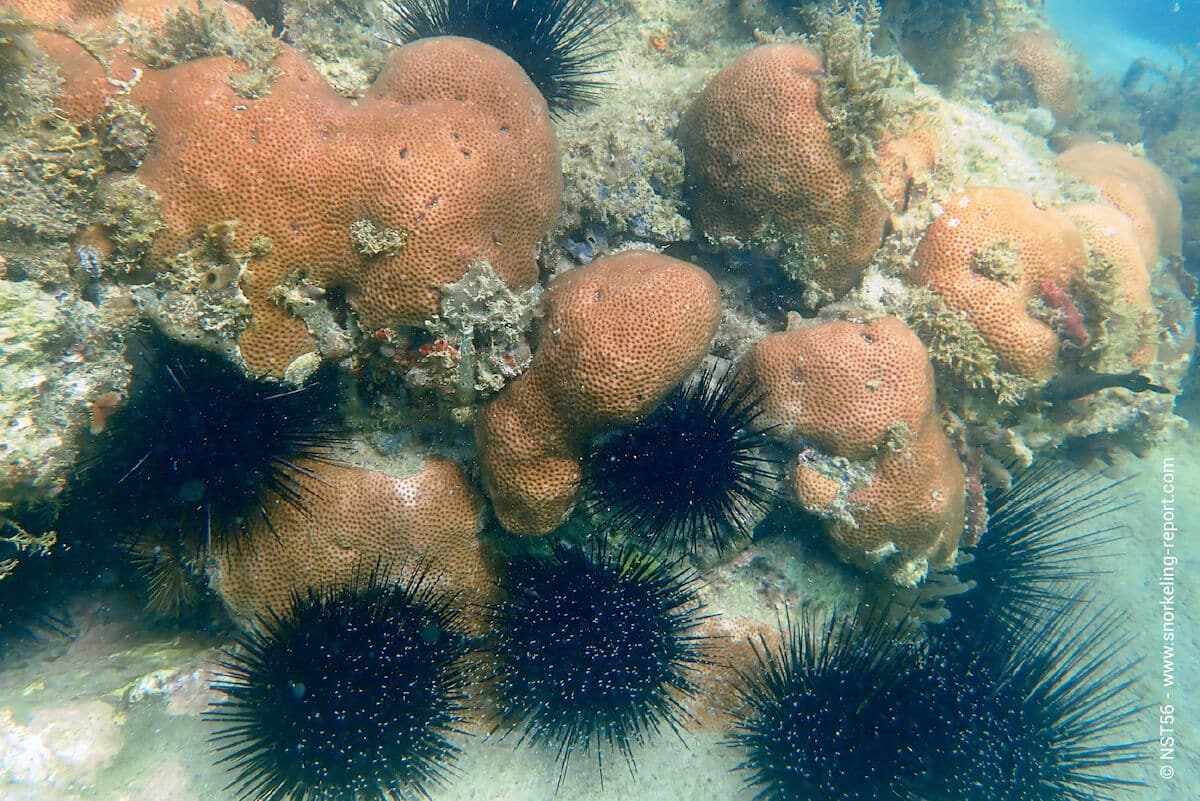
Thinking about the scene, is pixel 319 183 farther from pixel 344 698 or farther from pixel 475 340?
pixel 344 698

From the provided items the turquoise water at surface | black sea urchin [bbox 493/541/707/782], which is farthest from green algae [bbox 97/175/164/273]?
black sea urchin [bbox 493/541/707/782]

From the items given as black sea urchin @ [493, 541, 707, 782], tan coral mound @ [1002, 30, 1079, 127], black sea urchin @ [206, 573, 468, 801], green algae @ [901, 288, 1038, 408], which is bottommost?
black sea urchin @ [206, 573, 468, 801]

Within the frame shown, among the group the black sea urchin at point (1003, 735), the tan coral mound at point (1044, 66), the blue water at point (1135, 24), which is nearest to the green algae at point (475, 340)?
the black sea urchin at point (1003, 735)

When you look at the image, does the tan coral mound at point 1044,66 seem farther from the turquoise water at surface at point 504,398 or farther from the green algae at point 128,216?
the green algae at point 128,216

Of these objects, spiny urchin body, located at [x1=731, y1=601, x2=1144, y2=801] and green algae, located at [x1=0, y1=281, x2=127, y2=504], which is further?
spiny urchin body, located at [x1=731, y1=601, x2=1144, y2=801]

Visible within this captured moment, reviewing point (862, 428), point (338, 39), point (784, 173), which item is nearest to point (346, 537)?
point (862, 428)

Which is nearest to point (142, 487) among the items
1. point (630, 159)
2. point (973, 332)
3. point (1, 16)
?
point (1, 16)

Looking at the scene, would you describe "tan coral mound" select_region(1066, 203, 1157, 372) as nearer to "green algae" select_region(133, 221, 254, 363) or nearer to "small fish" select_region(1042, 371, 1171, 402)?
"small fish" select_region(1042, 371, 1171, 402)
